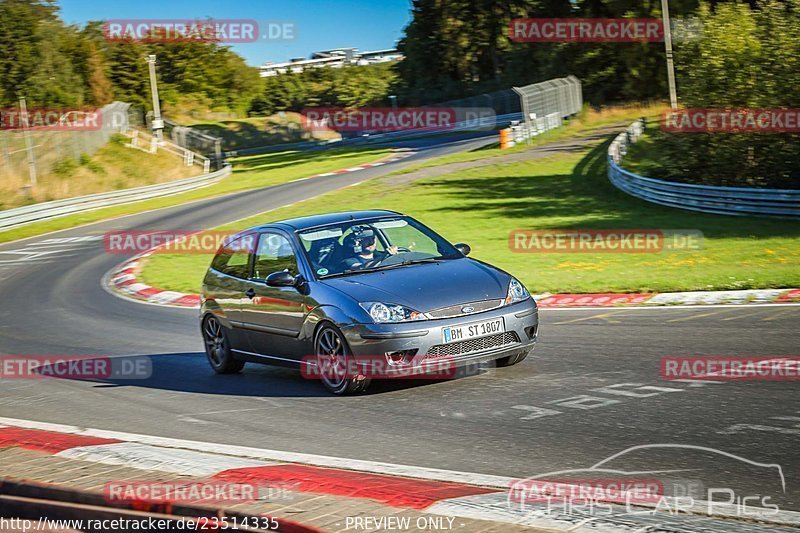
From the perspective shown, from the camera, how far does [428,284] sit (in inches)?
344

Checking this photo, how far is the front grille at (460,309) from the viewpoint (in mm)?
8422

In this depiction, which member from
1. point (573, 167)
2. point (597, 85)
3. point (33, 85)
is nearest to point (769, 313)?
point (573, 167)

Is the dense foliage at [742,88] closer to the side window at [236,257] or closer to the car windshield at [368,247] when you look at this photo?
the car windshield at [368,247]

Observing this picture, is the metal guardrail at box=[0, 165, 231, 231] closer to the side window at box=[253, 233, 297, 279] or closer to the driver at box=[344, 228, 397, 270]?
the side window at box=[253, 233, 297, 279]

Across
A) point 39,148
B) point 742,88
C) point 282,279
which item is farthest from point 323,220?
point 39,148

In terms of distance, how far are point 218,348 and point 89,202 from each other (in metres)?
31.1

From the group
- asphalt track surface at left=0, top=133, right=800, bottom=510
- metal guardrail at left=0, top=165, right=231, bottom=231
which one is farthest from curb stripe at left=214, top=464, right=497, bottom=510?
metal guardrail at left=0, top=165, right=231, bottom=231

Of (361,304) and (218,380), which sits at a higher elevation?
(361,304)

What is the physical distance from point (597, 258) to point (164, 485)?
13.6m

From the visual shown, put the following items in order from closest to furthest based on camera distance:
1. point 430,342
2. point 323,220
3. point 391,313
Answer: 1. point 430,342
2. point 391,313
3. point 323,220

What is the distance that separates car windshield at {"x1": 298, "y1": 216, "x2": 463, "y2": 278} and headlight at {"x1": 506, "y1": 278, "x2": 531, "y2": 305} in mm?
837

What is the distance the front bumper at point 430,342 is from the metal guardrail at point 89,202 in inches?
1150

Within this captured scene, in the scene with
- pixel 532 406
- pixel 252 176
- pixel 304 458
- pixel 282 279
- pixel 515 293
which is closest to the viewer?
pixel 304 458

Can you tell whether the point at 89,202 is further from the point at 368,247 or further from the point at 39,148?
the point at 368,247
